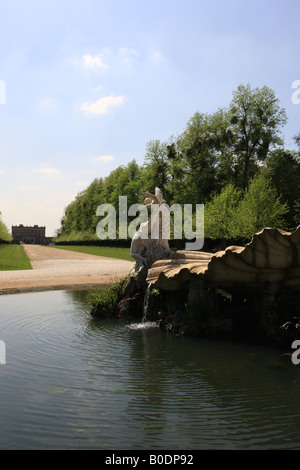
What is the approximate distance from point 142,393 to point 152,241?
20.6ft

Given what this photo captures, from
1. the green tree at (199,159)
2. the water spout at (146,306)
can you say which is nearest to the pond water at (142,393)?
the water spout at (146,306)

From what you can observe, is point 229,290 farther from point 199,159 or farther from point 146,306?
point 199,159

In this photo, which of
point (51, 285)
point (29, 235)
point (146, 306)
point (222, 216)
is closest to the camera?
point (146, 306)

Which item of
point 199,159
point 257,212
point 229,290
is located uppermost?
point 199,159

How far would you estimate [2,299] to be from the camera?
13.4 m

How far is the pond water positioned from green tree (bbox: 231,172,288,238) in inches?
797

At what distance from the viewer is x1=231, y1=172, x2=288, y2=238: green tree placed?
2731cm

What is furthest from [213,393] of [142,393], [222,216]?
[222,216]

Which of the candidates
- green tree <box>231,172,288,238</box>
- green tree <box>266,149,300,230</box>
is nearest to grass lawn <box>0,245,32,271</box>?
green tree <box>231,172,288,238</box>

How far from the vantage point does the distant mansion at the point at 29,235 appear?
188000 millimetres

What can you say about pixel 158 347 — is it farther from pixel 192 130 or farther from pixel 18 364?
pixel 192 130

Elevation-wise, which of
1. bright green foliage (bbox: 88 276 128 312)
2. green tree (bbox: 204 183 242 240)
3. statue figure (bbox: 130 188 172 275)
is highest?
green tree (bbox: 204 183 242 240)

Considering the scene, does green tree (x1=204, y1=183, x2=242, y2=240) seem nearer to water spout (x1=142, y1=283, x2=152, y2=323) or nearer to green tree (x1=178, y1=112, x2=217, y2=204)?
green tree (x1=178, y1=112, x2=217, y2=204)

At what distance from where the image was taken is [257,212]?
1094 inches
